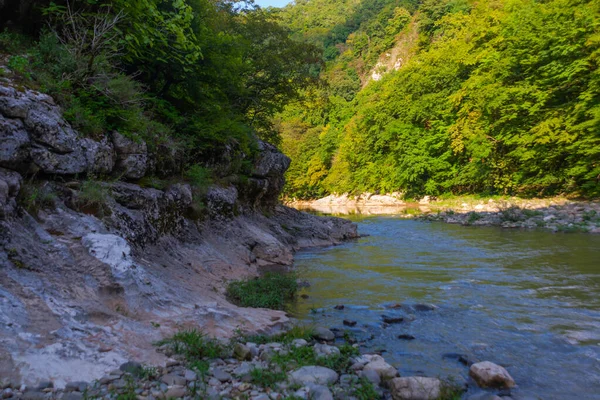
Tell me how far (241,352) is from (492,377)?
113 inches

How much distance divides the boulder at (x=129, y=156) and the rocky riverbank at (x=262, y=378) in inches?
168

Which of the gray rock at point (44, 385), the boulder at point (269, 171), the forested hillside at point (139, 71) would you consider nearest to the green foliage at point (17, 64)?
the forested hillside at point (139, 71)

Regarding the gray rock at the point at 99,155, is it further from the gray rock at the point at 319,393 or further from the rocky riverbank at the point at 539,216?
the rocky riverbank at the point at 539,216

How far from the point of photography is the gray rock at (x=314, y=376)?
4.07 meters

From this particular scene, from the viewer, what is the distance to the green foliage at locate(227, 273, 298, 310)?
7473mm

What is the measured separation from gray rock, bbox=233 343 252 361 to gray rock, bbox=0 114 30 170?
3817 mm

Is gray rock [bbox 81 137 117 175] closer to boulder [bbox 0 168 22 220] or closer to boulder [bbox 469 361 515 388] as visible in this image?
boulder [bbox 0 168 22 220]

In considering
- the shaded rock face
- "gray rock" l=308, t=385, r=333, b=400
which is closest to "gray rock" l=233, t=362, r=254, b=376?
"gray rock" l=308, t=385, r=333, b=400

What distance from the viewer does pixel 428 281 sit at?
9.70 meters

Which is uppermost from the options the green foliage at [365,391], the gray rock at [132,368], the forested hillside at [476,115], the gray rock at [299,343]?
the forested hillside at [476,115]

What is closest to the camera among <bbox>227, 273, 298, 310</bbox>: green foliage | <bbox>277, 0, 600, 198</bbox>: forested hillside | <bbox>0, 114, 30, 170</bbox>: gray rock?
<bbox>0, 114, 30, 170</bbox>: gray rock

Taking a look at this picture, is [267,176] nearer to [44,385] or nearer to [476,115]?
[44,385]

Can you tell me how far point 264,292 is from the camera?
316 inches

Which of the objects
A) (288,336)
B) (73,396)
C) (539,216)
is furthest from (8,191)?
(539,216)
